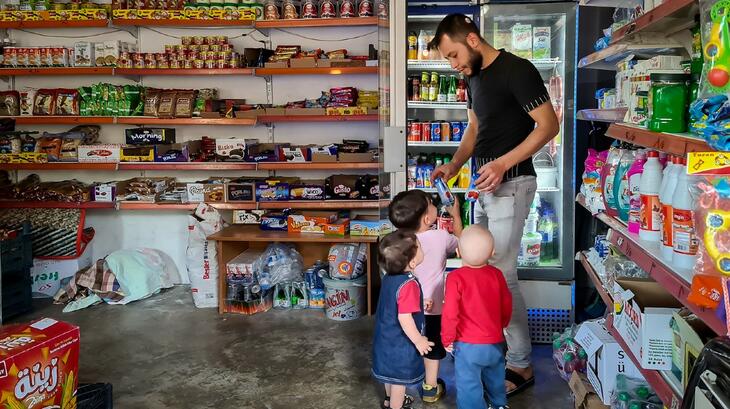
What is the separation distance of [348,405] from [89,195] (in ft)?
11.1

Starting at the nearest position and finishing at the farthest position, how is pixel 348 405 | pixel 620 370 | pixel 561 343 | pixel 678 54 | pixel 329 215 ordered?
pixel 678 54 < pixel 620 370 < pixel 348 405 < pixel 561 343 < pixel 329 215

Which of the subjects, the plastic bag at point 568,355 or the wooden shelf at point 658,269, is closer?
the wooden shelf at point 658,269

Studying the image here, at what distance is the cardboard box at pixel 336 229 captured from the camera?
5.34 m

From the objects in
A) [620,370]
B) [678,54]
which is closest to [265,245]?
[620,370]

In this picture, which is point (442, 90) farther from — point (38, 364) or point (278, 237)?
point (38, 364)

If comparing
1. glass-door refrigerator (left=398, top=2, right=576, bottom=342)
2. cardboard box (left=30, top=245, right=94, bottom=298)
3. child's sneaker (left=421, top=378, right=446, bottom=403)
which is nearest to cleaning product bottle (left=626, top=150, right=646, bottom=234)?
child's sneaker (left=421, top=378, right=446, bottom=403)

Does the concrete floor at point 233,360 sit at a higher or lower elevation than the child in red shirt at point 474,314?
lower

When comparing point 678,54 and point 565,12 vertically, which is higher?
point 565,12

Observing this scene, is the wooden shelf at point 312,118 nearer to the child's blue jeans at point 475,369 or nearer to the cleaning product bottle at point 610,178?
the cleaning product bottle at point 610,178

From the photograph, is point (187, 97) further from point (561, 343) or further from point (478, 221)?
point (561, 343)

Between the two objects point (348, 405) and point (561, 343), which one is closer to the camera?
point (348, 405)

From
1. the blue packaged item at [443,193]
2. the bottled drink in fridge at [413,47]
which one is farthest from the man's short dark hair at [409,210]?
the bottled drink in fridge at [413,47]

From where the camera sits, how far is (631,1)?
10.9 ft

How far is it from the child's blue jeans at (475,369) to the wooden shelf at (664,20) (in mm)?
1423
